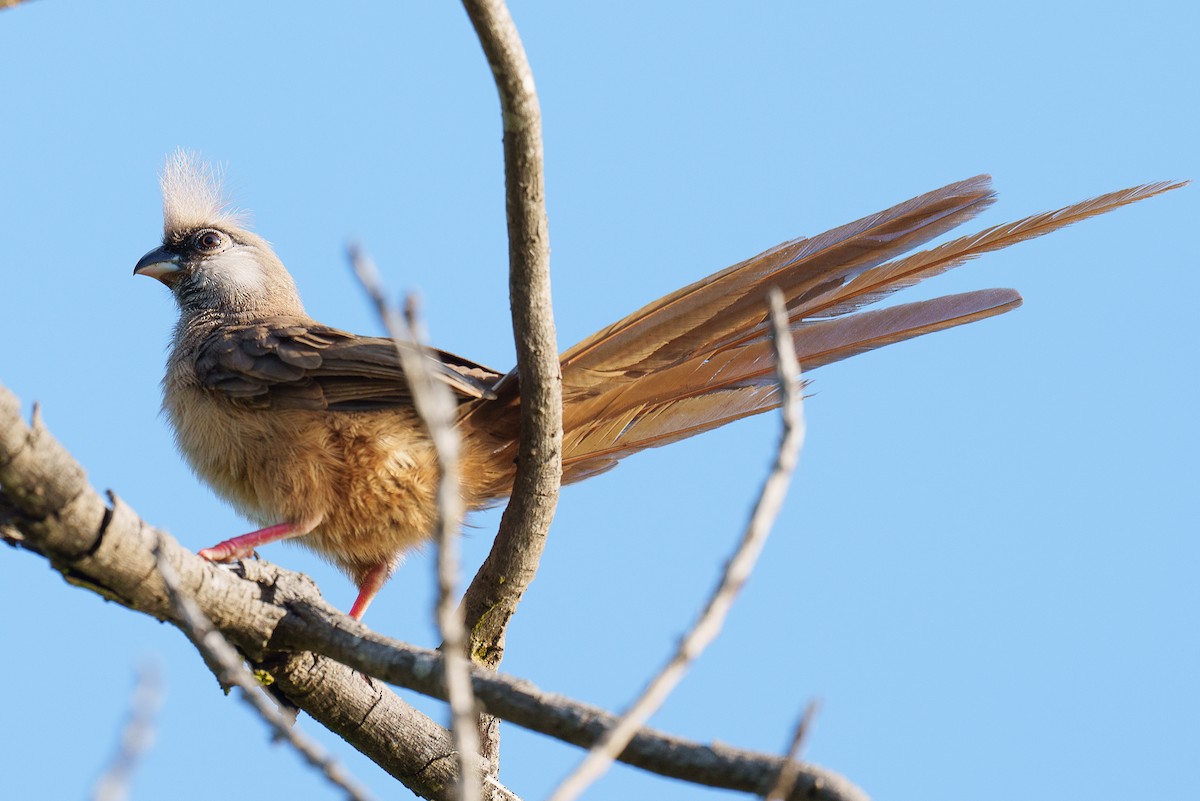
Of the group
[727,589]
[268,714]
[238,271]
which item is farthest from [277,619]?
[238,271]

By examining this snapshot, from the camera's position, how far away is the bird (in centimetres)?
358

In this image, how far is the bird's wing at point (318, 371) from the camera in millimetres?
4148

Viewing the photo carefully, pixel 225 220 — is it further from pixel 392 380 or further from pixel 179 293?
pixel 392 380

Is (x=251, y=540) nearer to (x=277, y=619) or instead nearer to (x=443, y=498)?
(x=277, y=619)

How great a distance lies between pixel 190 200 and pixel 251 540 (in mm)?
2434

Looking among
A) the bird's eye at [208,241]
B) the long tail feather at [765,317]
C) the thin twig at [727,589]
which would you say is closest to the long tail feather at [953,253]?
the long tail feather at [765,317]

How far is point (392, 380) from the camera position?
4.15 m

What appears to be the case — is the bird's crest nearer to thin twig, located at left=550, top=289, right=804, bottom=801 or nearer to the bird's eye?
the bird's eye

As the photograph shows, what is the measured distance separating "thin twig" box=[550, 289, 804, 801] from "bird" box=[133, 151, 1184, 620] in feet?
5.33

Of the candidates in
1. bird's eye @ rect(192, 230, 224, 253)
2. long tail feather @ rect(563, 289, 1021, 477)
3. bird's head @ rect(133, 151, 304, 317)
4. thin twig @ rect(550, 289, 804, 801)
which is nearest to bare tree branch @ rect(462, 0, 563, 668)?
long tail feather @ rect(563, 289, 1021, 477)

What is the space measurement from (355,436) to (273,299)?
4.57ft

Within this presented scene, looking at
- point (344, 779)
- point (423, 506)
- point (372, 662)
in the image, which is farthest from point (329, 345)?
point (344, 779)

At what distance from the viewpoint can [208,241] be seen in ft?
18.5

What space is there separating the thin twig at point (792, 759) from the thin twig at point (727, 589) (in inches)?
9.9
